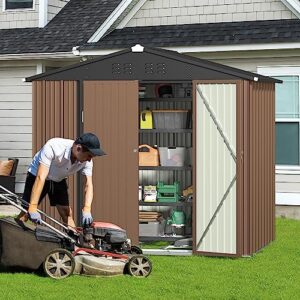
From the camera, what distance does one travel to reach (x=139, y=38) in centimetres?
1991

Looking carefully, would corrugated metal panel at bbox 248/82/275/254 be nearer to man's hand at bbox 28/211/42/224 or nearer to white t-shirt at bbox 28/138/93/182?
white t-shirt at bbox 28/138/93/182

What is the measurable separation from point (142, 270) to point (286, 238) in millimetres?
4235

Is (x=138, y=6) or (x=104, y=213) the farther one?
(x=138, y=6)

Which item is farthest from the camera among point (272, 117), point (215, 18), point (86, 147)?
point (215, 18)

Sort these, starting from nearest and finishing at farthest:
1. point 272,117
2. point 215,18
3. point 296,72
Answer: point 272,117 < point 296,72 < point 215,18

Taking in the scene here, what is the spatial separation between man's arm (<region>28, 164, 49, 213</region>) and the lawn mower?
16 centimetres

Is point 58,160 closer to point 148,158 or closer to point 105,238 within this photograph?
point 105,238

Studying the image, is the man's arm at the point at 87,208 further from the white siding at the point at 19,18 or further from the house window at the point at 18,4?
the house window at the point at 18,4

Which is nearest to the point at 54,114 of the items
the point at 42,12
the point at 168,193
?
the point at 168,193

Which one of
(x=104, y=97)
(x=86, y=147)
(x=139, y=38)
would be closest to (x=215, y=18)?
(x=139, y=38)

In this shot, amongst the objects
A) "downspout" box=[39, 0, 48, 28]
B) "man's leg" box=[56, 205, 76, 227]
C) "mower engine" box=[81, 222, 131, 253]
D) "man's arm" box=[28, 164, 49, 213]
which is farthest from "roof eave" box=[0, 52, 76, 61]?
"mower engine" box=[81, 222, 131, 253]

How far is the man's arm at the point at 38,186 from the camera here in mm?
11758

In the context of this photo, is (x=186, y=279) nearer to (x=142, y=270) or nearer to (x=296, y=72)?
(x=142, y=270)

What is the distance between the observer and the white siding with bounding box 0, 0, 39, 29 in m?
22.7
